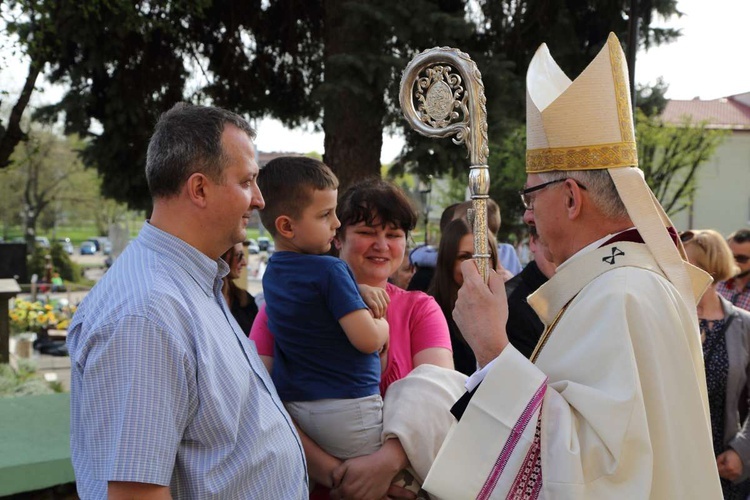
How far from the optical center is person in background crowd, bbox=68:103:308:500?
1755mm

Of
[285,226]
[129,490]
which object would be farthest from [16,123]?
[129,490]

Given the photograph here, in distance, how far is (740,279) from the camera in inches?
245

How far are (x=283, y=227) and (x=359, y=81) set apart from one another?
5.19m

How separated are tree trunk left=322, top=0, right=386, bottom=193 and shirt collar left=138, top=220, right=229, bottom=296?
5195mm

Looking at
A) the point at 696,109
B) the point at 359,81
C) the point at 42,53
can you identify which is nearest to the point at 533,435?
the point at 359,81

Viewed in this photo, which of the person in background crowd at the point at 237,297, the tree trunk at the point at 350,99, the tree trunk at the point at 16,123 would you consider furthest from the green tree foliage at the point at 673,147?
the person in background crowd at the point at 237,297

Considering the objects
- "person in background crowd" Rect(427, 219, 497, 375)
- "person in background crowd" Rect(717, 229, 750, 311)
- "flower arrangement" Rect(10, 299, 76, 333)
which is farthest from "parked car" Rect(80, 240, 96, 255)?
"person in background crowd" Rect(427, 219, 497, 375)

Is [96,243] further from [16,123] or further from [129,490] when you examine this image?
[129,490]

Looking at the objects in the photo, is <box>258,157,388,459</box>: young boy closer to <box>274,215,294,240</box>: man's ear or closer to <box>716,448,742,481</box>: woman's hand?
<box>274,215,294,240</box>: man's ear

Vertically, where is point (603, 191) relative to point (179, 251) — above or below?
above

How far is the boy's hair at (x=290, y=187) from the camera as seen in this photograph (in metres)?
2.70

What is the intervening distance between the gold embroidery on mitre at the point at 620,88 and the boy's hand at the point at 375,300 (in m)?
0.95

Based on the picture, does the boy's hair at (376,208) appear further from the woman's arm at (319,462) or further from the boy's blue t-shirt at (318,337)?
the woman's arm at (319,462)

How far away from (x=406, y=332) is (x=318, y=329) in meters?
0.50
